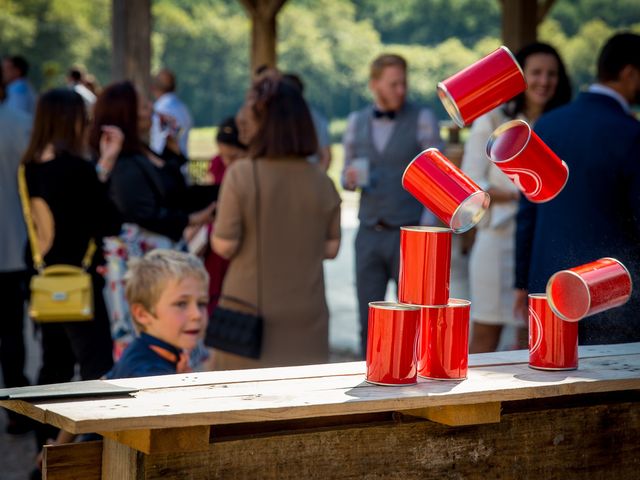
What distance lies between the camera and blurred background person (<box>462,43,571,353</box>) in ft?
15.6

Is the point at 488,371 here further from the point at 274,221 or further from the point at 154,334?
the point at 274,221

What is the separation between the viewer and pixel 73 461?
7.25ft

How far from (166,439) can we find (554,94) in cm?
318

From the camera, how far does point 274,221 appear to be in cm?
416

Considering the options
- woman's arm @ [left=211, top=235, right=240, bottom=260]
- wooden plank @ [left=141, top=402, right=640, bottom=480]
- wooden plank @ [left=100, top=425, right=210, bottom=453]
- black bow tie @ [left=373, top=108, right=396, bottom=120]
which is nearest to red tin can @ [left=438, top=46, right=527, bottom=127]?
wooden plank @ [left=141, top=402, right=640, bottom=480]

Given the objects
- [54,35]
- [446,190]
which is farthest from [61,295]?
[54,35]

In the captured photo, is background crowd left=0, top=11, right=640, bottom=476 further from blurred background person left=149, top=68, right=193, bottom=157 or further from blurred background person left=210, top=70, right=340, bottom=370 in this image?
blurred background person left=149, top=68, right=193, bottom=157

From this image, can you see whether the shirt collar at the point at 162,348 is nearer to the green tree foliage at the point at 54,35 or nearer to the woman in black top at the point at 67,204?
the woman in black top at the point at 67,204

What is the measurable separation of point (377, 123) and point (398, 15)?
2813 cm

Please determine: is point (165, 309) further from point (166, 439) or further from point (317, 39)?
point (317, 39)

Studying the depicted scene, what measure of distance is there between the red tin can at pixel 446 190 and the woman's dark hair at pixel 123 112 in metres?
2.64

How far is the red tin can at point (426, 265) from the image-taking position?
7.78 feet

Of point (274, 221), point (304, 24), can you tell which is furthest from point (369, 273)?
point (304, 24)

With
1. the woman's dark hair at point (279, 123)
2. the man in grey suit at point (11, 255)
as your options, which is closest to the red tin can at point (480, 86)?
the woman's dark hair at point (279, 123)
